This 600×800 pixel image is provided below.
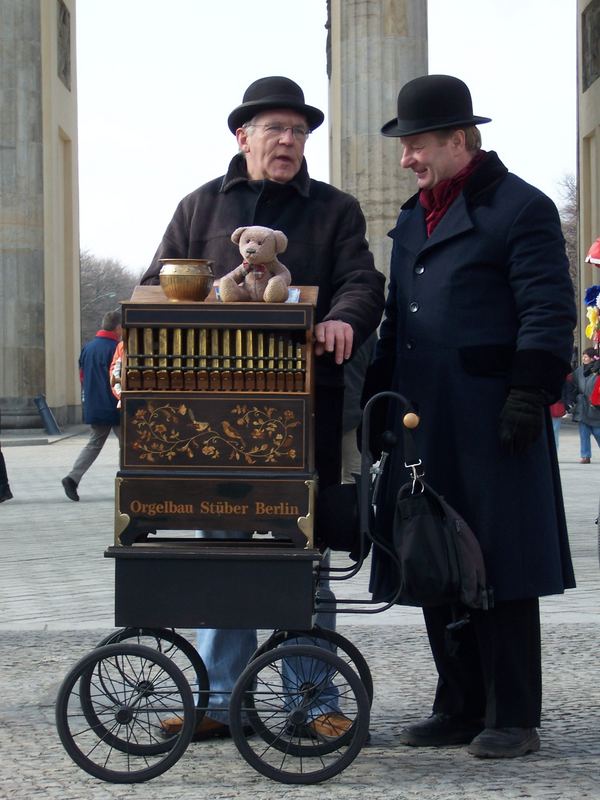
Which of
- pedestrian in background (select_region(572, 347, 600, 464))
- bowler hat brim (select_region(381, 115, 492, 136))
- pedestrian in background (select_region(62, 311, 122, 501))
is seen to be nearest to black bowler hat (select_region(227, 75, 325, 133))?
bowler hat brim (select_region(381, 115, 492, 136))

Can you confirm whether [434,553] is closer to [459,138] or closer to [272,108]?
[459,138]

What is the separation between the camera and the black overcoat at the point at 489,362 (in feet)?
15.4

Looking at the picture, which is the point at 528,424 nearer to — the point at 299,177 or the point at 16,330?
the point at 299,177

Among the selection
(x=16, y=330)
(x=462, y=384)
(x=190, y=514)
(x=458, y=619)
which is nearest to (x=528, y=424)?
(x=462, y=384)

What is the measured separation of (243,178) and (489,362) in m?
0.97

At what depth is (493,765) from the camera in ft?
15.3

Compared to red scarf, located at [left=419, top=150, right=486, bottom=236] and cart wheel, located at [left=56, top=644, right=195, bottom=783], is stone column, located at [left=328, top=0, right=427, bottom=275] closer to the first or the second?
red scarf, located at [left=419, top=150, right=486, bottom=236]

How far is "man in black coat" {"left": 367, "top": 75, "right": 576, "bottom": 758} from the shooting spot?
4707mm

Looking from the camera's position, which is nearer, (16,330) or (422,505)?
(422,505)

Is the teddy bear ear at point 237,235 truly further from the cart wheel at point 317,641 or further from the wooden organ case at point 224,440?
the cart wheel at point 317,641

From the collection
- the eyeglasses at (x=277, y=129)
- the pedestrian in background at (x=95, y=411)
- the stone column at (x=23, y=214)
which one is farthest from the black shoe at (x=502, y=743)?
the stone column at (x=23, y=214)

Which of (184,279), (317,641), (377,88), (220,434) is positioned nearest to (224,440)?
(220,434)

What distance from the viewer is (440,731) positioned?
194 inches

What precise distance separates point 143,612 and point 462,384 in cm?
115
